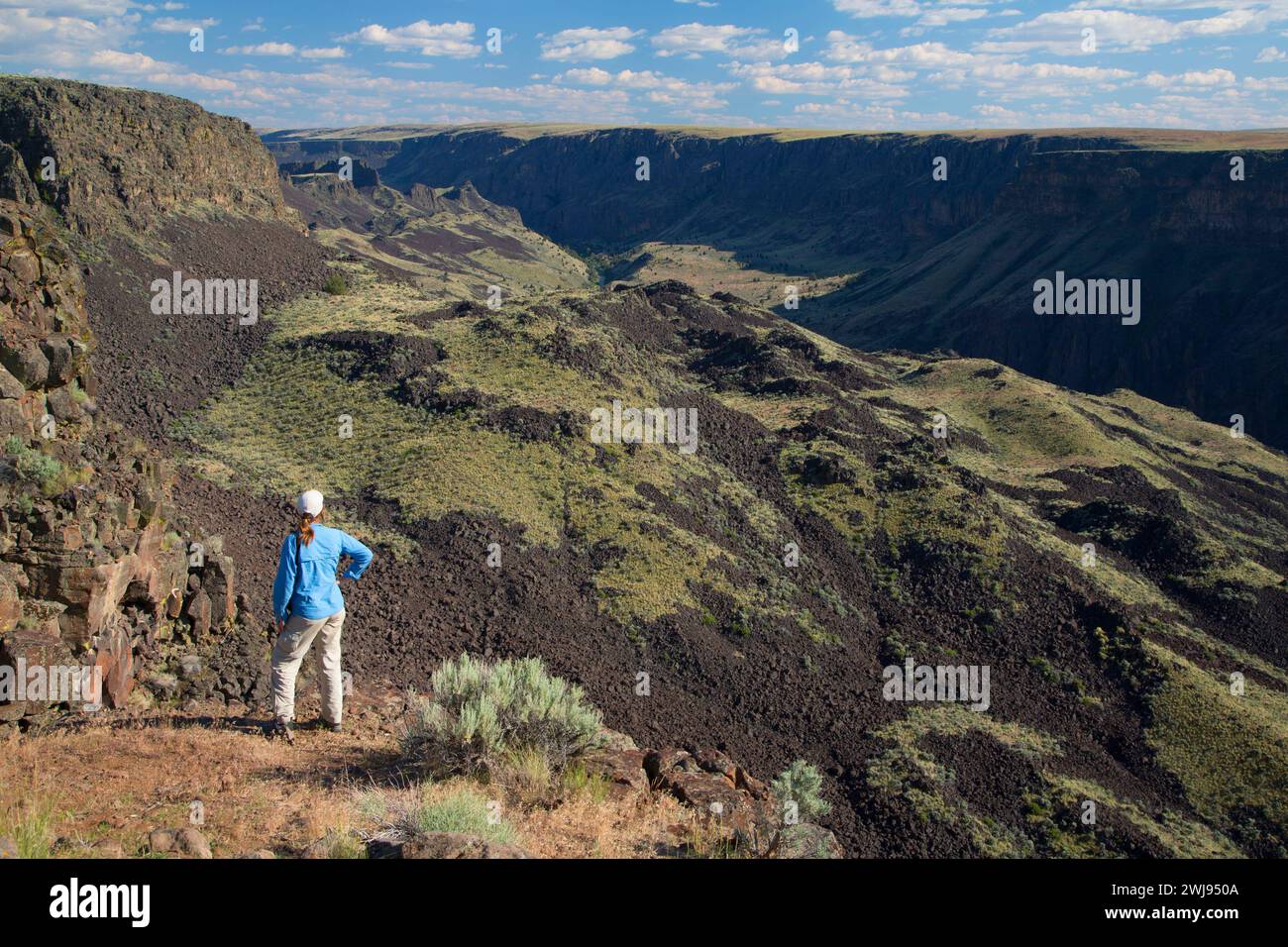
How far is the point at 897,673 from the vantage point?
20047mm

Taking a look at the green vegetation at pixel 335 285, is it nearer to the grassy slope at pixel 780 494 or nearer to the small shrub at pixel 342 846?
the grassy slope at pixel 780 494

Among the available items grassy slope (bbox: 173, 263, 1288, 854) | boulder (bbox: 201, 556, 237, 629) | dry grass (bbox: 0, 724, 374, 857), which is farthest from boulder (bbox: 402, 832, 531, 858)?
grassy slope (bbox: 173, 263, 1288, 854)

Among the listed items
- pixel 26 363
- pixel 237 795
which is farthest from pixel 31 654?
pixel 26 363

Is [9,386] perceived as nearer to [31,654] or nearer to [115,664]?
[115,664]

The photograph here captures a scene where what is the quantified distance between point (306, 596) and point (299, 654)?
0.65 m

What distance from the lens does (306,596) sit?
8.05 metres

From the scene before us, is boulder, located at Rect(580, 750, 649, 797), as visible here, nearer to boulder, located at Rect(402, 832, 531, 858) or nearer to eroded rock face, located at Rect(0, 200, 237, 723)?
boulder, located at Rect(402, 832, 531, 858)

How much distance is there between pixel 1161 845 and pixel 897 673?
5927mm

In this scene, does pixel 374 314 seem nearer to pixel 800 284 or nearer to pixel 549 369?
pixel 549 369

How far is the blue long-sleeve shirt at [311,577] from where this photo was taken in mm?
7992

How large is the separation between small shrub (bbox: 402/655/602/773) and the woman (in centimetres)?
112

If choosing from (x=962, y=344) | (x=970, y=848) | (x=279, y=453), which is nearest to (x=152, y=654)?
(x=970, y=848)

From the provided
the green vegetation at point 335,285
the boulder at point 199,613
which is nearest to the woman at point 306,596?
→ the boulder at point 199,613
